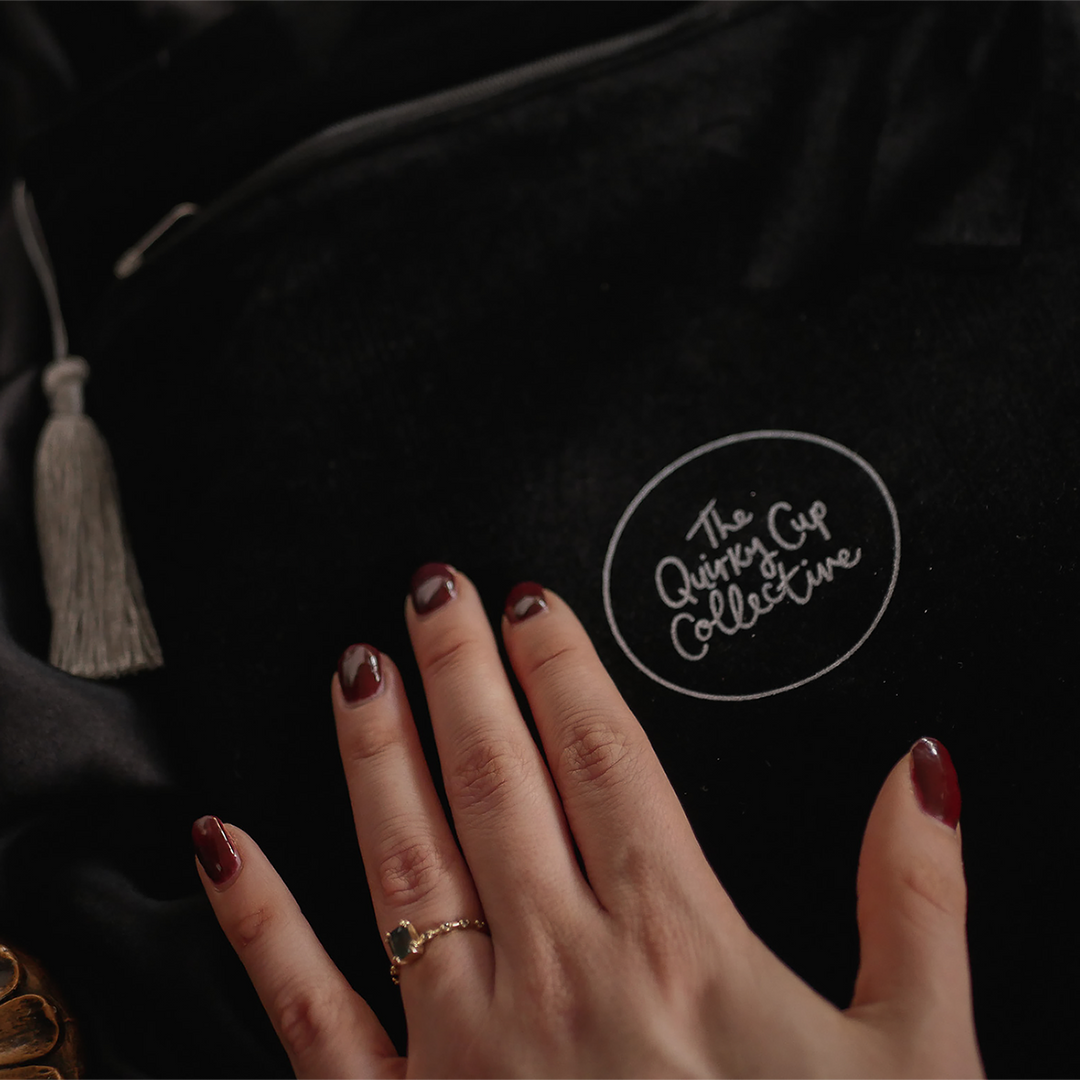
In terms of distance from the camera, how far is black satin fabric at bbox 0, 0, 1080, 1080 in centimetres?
52

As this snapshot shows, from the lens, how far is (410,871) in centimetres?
51

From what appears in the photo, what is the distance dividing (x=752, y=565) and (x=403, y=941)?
30 cm

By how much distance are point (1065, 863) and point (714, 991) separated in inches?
9.4

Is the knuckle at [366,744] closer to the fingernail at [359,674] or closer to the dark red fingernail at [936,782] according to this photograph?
the fingernail at [359,674]

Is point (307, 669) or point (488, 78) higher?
point (488, 78)

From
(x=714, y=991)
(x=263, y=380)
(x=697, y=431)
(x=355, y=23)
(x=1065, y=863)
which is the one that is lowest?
(x=1065, y=863)

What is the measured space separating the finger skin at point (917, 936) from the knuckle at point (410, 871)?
23 centimetres

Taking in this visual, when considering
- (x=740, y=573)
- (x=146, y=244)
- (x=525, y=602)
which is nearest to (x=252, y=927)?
(x=525, y=602)

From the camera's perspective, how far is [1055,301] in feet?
1.80

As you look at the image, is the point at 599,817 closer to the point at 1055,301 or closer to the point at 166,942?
the point at 166,942

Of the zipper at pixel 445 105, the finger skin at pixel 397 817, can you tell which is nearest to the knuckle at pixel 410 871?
the finger skin at pixel 397 817

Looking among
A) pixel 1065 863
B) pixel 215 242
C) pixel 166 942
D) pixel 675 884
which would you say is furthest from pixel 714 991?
pixel 215 242

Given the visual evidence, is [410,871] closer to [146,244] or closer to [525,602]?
[525,602]

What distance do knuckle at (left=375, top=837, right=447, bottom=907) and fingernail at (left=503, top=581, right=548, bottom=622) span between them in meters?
0.14
